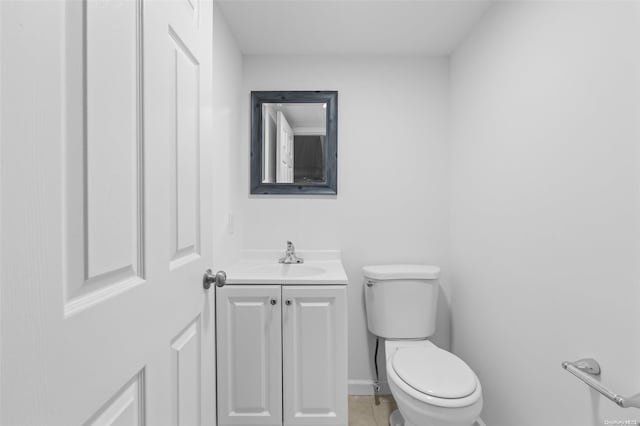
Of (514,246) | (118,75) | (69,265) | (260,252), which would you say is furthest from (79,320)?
(260,252)

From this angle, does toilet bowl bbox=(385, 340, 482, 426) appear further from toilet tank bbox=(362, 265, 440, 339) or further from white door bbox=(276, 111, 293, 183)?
white door bbox=(276, 111, 293, 183)

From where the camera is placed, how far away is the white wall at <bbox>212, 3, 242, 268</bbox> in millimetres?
1637

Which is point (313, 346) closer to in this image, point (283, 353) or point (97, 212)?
point (283, 353)

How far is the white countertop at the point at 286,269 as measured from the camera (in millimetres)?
1563

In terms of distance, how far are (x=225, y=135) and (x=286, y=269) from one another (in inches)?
34.4

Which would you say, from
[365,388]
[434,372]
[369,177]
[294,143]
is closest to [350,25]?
[294,143]

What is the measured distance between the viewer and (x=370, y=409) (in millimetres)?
1941

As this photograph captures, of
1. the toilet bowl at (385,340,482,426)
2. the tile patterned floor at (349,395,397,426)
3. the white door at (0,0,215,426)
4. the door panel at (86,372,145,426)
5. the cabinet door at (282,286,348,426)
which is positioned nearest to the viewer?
the white door at (0,0,215,426)

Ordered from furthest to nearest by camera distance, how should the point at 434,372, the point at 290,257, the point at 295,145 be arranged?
the point at 295,145
the point at 290,257
the point at 434,372

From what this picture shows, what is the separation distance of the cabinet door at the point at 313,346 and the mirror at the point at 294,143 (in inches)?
31.4

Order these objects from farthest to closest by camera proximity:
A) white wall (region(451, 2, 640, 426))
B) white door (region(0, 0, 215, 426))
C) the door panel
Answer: white wall (region(451, 2, 640, 426))
the door panel
white door (region(0, 0, 215, 426))

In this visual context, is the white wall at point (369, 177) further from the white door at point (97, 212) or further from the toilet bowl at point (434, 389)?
the white door at point (97, 212)

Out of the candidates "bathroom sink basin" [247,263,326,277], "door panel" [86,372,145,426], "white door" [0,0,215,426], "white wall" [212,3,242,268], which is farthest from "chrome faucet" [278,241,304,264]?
"door panel" [86,372,145,426]

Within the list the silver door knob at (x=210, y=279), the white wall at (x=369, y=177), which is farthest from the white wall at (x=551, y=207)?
the silver door knob at (x=210, y=279)
